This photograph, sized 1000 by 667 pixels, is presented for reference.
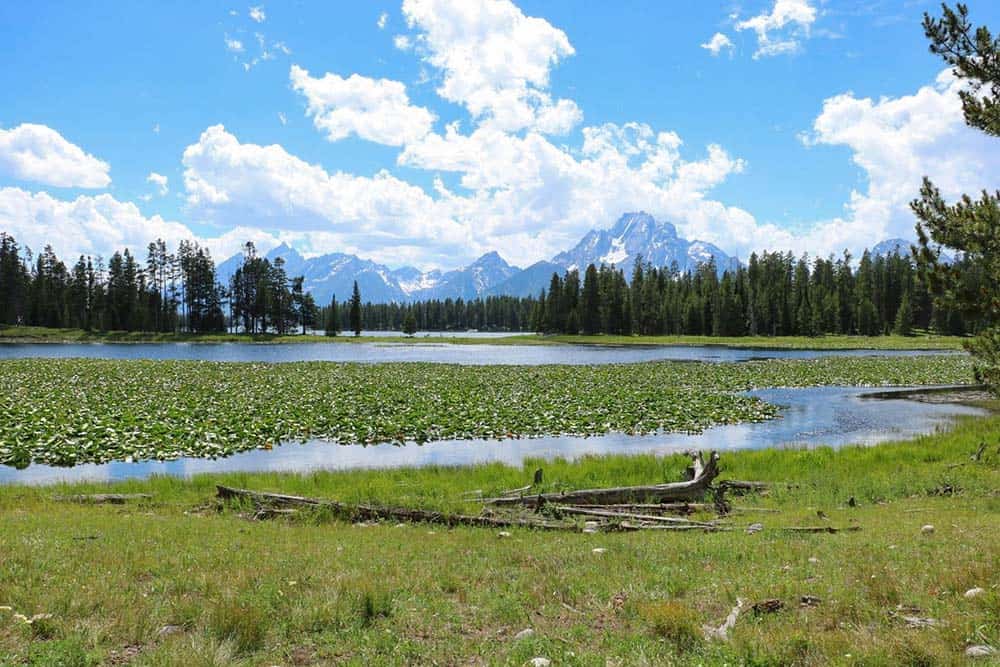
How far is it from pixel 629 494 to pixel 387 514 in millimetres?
5687

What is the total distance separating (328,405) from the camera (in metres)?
32.0

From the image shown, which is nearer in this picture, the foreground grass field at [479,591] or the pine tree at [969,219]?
the foreground grass field at [479,591]

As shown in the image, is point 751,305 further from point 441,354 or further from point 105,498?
point 105,498

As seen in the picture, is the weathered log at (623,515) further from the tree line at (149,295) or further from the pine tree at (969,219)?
the tree line at (149,295)

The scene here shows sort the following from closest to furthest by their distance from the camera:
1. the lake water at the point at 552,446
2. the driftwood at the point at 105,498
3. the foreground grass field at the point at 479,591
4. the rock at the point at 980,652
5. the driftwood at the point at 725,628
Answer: the rock at the point at 980,652 < the foreground grass field at the point at 479,591 < the driftwood at the point at 725,628 < the driftwood at the point at 105,498 < the lake water at the point at 552,446

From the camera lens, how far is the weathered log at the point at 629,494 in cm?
1480

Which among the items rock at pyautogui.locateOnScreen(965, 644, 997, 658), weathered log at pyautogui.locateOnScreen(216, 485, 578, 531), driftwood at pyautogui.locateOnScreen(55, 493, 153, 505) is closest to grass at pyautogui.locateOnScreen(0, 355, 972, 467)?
driftwood at pyautogui.locateOnScreen(55, 493, 153, 505)

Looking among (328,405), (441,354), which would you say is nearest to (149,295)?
(441,354)

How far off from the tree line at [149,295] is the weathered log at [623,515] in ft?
465

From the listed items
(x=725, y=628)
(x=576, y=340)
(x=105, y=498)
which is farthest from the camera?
(x=576, y=340)

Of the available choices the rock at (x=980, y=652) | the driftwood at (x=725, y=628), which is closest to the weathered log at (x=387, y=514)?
the driftwood at (x=725, y=628)

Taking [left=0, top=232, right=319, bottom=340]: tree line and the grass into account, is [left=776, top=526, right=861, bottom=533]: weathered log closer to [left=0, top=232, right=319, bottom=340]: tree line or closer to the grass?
the grass

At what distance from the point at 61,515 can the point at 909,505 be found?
735 inches

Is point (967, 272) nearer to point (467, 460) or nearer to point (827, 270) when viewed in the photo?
point (467, 460)
